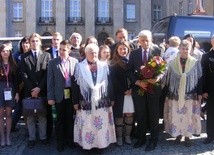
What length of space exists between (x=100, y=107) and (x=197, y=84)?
195cm

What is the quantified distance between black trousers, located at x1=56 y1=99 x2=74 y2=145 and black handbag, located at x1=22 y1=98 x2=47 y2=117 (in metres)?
0.32

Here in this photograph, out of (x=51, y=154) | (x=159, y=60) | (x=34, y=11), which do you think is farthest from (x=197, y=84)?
(x=34, y=11)

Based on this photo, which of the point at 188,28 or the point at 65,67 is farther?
the point at 188,28

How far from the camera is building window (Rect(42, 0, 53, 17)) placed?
3703 cm

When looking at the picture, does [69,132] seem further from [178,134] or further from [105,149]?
[178,134]

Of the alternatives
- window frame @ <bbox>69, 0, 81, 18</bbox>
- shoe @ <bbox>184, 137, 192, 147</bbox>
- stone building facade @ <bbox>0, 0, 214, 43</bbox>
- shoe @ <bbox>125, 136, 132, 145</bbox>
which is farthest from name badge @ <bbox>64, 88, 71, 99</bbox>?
window frame @ <bbox>69, 0, 81, 18</bbox>

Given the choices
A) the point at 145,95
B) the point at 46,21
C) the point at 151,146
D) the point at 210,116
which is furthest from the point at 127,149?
the point at 46,21

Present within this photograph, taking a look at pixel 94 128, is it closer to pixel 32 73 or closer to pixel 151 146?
pixel 151 146

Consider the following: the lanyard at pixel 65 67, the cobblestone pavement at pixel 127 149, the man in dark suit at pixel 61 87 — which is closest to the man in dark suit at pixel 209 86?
the cobblestone pavement at pixel 127 149

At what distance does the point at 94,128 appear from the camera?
5.45 m

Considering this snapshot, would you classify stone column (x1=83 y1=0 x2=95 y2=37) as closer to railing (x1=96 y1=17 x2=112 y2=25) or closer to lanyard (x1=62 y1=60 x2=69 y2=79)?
railing (x1=96 y1=17 x2=112 y2=25)

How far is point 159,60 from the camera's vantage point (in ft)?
17.6

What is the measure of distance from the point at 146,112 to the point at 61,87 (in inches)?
68.1

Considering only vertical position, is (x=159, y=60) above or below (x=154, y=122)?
above
